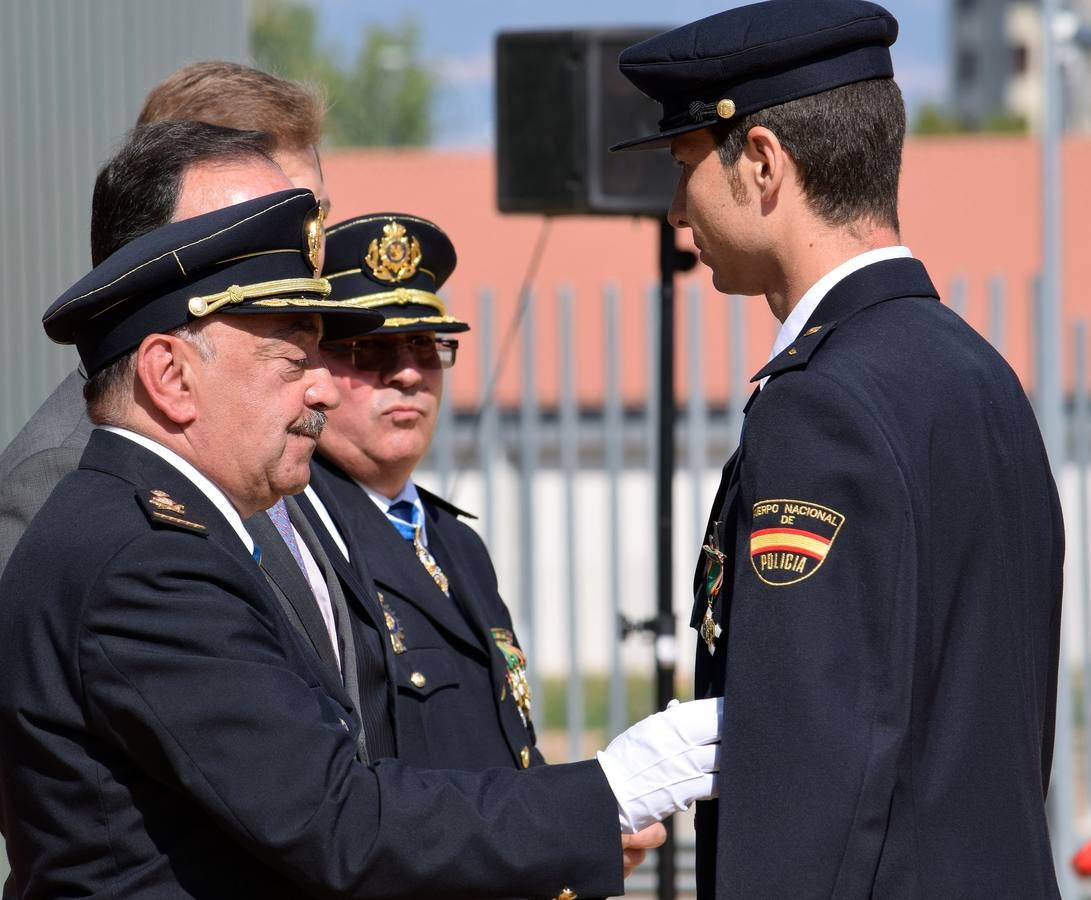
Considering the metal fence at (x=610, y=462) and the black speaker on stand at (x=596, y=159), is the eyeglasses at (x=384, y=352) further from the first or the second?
the metal fence at (x=610, y=462)

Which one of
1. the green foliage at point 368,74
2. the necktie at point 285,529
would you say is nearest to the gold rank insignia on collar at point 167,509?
the necktie at point 285,529

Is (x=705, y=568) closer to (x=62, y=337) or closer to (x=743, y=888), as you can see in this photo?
(x=743, y=888)

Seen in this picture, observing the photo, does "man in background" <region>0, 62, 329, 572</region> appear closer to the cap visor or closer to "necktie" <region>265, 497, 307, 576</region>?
"necktie" <region>265, 497, 307, 576</region>

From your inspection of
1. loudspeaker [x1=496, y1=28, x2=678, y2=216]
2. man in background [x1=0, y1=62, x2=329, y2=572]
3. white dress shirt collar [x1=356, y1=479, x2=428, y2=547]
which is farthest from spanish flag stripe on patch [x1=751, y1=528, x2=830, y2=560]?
loudspeaker [x1=496, y1=28, x2=678, y2=216]

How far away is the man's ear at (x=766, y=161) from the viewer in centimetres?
190

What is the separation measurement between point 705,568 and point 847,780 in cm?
40

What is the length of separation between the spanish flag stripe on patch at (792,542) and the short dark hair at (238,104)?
4.44 ft

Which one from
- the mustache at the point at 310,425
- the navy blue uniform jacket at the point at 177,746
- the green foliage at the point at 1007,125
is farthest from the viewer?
the green foliage at the point at 1007,125

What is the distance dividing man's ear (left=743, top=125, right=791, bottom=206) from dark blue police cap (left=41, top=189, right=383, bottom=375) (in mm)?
548

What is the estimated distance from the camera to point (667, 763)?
6.23 ft

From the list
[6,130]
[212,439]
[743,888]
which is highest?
[6,130]

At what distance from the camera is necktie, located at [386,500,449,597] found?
2869 millimetres

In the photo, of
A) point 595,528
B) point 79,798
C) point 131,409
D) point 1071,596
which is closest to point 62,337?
point 131,409

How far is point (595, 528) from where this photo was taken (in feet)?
31.8
